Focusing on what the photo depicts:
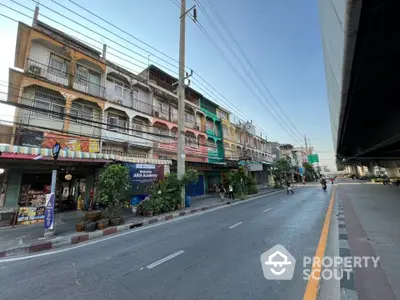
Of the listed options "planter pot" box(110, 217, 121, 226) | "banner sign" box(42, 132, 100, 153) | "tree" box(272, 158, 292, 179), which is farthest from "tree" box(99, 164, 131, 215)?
"tree" box(272, 158, 292, 179)

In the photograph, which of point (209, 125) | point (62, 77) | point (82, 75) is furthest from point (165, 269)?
point (209, 125)

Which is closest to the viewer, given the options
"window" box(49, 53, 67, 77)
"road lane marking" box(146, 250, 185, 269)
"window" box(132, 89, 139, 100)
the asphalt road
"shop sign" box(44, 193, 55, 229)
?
the asphalt road

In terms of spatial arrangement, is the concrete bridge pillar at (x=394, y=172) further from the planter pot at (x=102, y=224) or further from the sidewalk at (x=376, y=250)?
the planter pot at (x=102, y=224)

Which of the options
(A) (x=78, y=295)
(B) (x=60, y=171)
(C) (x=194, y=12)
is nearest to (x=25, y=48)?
(B) (x=60, y=171)

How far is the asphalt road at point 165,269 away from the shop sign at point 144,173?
596cm

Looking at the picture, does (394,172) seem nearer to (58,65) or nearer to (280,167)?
(280,167)

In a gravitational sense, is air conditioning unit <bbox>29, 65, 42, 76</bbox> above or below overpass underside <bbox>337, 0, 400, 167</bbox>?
above

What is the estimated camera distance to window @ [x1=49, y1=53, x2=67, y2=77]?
12.4m

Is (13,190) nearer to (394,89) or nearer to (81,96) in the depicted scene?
(81,96)

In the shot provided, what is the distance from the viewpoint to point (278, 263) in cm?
385

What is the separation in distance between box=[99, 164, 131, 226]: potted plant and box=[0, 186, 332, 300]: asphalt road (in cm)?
217

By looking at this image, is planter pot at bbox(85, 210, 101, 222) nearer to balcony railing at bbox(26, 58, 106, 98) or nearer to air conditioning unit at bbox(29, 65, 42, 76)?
balcony railing at bbox(26, 58, 106, 98)

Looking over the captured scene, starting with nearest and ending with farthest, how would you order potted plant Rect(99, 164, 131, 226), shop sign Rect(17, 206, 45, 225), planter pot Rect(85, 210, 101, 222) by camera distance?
planter pot Rect(85, 210, 101, 222)
potted plant Rect(99, 164, 131, 226)
shop sign Rect(17, 206, 45, 225)

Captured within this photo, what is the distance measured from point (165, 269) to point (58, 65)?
15224 mm
